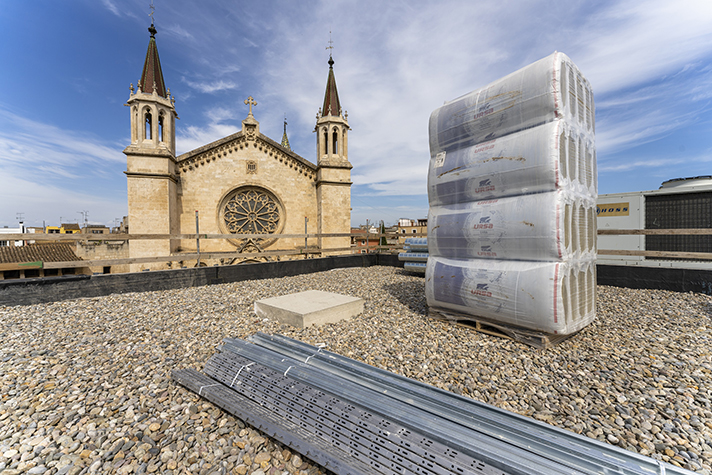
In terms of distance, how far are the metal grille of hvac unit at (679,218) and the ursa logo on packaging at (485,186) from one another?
20.5ft

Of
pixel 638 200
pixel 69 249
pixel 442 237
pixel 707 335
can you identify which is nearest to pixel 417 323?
pixel 442 237

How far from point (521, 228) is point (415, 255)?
6.25 m

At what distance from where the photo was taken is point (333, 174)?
16453 mm

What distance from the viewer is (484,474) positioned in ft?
5.50

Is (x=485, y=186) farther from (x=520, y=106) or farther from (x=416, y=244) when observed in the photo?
(x=416, y=244)

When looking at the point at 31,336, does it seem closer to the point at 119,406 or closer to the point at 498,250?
the point at 119,406

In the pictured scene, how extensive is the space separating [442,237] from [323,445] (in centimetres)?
355

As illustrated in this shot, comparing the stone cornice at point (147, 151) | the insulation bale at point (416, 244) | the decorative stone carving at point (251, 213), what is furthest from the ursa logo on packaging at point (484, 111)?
the stone cornice at point (147, 151)

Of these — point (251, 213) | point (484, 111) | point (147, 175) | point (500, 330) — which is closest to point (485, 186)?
point (484, 111)

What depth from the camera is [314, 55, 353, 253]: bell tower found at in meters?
16.3

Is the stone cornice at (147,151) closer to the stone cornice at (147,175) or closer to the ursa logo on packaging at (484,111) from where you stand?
the stone cornice at (147,175)

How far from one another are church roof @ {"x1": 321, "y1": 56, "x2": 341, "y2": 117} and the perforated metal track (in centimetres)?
1676

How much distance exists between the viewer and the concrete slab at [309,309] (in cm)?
470

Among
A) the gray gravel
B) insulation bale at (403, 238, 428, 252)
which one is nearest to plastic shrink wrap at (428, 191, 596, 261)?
the gray gravel
